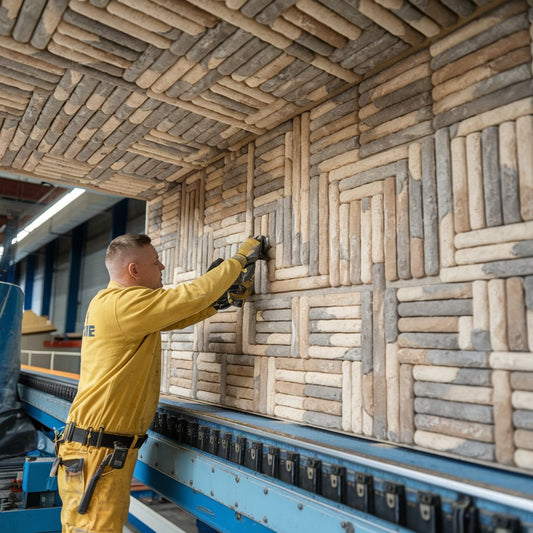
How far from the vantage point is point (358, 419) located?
2834 millimetres

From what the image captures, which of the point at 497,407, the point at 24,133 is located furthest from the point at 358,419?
the point at 24,133

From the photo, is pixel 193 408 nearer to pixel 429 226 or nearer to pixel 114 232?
pixel 429 226

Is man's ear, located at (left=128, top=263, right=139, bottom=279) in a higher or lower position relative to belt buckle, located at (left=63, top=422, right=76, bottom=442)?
higher

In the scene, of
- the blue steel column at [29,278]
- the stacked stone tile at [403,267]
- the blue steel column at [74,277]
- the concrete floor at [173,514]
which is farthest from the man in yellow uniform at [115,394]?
the blue steel column at [29,278]

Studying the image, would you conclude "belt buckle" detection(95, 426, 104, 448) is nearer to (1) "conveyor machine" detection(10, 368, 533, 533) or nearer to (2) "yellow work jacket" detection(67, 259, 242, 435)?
(2) "yellow work jacket" detection(67, 259, 242, 435)

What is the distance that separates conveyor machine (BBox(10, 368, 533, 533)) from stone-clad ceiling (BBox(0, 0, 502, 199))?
219 cm

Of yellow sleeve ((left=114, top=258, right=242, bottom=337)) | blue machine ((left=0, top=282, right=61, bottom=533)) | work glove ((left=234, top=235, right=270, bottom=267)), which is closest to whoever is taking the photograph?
yellow sleeve ((left=114, top=258, right=242, bottom=337))

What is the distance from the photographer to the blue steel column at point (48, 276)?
25125 mm

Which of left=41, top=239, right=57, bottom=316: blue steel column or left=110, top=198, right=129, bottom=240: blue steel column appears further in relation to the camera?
left=41, top=239, right=57, bottom=316: blue steel column

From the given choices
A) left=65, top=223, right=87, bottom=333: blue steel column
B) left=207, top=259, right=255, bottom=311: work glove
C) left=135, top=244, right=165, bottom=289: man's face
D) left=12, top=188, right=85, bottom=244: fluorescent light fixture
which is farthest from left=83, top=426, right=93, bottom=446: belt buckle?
left=65, top=223, right=87, bottom=333: blue steel column

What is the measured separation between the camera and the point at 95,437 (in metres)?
3.13

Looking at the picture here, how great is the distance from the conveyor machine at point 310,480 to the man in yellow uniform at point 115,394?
A: 0.45 metres

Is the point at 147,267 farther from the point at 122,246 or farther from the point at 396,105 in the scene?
the point at 396,105

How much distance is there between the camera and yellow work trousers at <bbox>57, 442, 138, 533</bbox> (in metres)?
3.06
